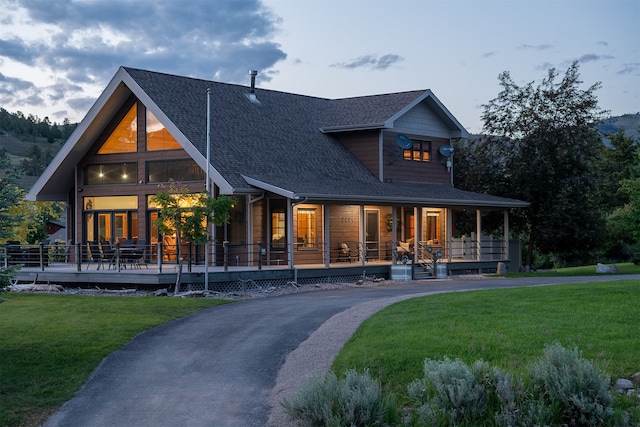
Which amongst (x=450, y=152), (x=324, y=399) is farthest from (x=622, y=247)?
(x=324, y=399)

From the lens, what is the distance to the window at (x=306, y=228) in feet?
92.5

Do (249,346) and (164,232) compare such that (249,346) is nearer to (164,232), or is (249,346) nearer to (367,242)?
(164,232)

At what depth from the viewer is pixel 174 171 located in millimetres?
27828

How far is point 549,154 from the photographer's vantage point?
37500 millimetres

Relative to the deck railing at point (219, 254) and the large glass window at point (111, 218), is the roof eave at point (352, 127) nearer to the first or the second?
the deck railing at point (219, 254)

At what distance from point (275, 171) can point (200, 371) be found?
15.6m

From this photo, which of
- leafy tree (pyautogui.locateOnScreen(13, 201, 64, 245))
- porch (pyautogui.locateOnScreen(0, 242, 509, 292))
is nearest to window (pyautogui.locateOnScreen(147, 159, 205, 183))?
porch (pyautogui.locateOnScreen(0, 242, 509, 292))

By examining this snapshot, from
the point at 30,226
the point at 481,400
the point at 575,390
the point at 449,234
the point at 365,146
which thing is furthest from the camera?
the point at 30,226

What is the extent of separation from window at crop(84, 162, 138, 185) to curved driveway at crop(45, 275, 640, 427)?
11794 millimetres

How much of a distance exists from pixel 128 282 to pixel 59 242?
1146 centimetres

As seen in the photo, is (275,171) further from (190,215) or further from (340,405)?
(340,405)

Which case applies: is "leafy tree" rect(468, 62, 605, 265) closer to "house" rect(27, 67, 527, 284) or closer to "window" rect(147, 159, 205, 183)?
"house" rect(27, 67, 527, 284)

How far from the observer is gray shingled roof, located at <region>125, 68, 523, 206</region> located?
87.5ft

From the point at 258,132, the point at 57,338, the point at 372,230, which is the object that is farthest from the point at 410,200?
the point at 57,338
